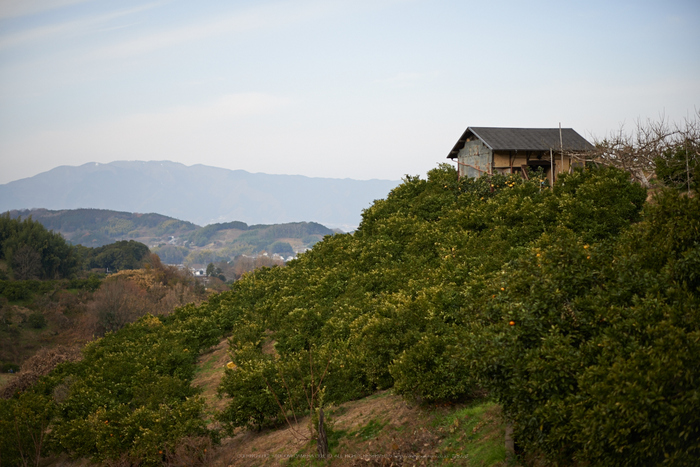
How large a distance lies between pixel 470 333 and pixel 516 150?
2924cm

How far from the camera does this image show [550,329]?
412 inches

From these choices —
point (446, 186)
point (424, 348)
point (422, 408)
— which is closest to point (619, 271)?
point (424, 348)

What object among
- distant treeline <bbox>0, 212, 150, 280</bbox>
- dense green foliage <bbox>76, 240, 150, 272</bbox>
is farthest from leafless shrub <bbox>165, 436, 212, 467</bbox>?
dense green foliage <bbox>76, 240, 150, 272</bbox>

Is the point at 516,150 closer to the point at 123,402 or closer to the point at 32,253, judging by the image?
the point at 123,402

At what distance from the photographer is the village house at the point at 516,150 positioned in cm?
3816

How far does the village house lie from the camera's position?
125ft

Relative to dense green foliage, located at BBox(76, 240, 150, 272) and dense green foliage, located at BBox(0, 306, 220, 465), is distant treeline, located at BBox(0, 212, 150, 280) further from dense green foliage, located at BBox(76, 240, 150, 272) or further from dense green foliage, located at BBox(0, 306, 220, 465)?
dense green foliage, located at BBox(0, 306, 220, 465)

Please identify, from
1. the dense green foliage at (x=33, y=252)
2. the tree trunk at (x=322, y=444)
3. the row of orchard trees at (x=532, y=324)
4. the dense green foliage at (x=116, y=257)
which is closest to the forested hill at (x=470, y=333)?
the row of orchard trees at (x=532, y=324)

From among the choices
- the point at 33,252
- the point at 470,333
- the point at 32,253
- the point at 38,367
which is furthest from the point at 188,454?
the point at 33,252

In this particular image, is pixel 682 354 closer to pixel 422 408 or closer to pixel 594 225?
Result: pixel 422 408

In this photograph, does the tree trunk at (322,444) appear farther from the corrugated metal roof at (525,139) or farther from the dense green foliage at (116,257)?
the dense green foliage at (116,257)

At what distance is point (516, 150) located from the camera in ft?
124

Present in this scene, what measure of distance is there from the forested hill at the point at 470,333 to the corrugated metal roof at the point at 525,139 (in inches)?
121

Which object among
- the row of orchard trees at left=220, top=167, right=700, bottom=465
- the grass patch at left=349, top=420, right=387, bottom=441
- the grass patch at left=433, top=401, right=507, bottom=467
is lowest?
the grass patch at left=349, top=420, right=387, bottom=441
